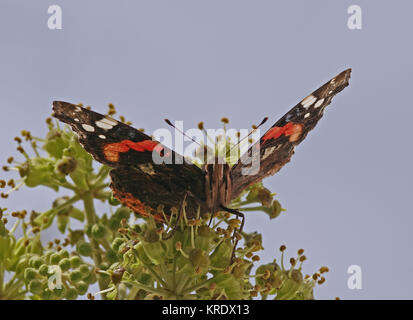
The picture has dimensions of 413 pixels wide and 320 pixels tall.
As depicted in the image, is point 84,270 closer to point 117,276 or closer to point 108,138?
point 117,276

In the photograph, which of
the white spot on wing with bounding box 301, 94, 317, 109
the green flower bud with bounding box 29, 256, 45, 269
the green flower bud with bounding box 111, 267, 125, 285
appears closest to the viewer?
the green flower bud with bounding box 111, 267, 125, 285

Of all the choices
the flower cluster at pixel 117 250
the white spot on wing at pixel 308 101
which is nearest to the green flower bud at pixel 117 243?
the flower cluster at pixel 117 250

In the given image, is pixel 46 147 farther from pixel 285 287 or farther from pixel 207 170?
pixel 285 287

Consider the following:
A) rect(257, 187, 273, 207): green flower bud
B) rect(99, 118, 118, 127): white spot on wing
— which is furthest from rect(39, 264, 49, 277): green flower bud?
rect(257, 187, 273, 207): green flower bud

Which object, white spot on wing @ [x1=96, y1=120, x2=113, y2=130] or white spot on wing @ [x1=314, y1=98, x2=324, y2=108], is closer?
white spot on wing @ [x1=96, y1=120, x2=113, y2=130]

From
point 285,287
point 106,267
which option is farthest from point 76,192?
point 285,287

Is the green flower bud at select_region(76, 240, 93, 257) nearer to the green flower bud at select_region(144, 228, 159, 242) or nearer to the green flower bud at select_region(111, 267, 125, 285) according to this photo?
the green flower bud at select_region(111, 267, 125, 285)

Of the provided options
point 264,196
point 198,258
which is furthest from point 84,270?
point 264,196
